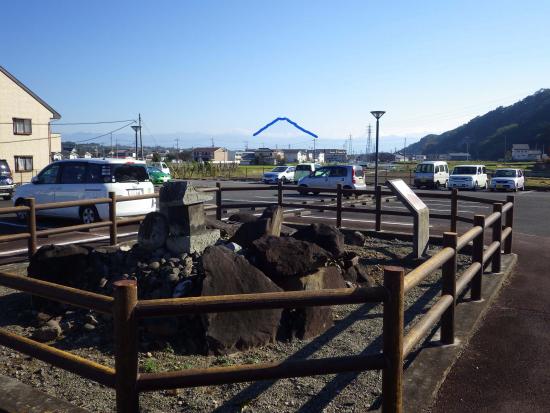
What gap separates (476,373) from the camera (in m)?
4.48

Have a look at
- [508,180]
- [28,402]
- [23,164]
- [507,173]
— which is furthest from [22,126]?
[28,402]

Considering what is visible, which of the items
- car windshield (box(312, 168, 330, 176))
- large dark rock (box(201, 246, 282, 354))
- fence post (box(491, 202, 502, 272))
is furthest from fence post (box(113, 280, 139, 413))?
car windshield (box(312, 168, 330, 176))

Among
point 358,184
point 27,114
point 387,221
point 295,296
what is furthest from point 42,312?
point 27,114

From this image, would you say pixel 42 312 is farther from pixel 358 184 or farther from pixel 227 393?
pixel 358 184

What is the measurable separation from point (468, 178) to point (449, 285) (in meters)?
31.4

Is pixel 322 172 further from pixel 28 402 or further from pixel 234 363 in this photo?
pixel 28 402

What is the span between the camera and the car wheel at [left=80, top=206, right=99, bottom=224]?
12.9m

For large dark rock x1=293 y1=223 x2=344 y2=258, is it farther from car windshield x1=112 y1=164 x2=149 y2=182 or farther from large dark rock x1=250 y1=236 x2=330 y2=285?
car windshield x1=112 y1=164 x2=149 y2=182

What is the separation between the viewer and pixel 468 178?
3431 cm

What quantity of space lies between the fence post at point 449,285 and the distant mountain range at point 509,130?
131469 mm

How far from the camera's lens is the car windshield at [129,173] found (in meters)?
13.3

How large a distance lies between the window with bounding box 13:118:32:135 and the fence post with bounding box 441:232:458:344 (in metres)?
38.1

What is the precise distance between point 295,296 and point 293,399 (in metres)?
1.36

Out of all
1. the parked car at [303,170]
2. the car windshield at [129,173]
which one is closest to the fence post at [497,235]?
the car windshield at [129,173]
